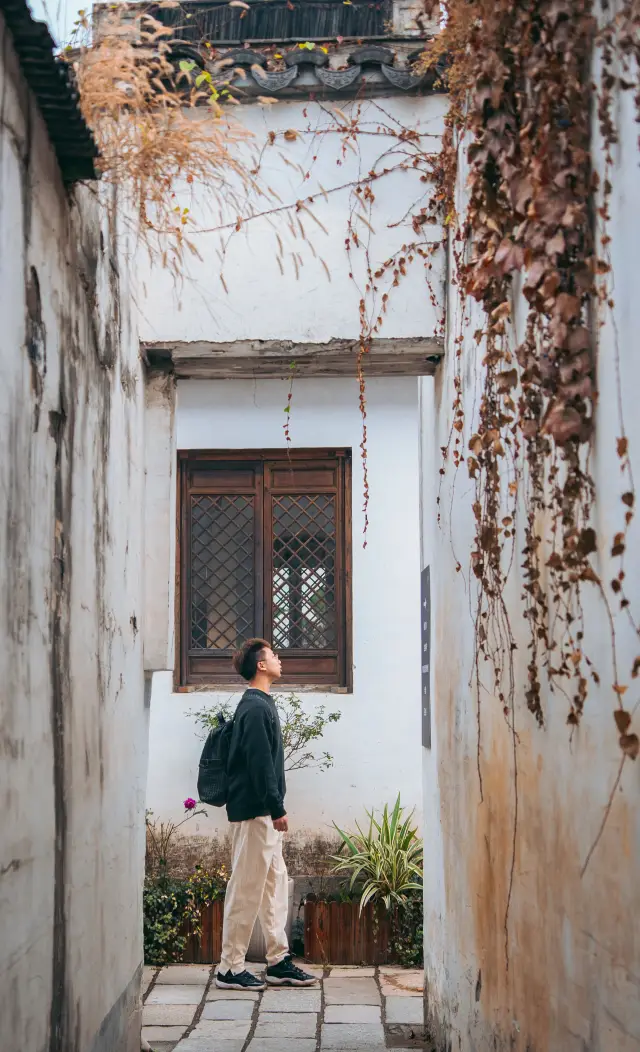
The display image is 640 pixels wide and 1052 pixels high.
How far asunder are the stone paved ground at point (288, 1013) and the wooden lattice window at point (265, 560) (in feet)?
7.18

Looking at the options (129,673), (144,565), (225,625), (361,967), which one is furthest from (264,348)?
(361,967)

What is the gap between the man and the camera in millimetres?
6516

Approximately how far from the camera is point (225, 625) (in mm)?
8359

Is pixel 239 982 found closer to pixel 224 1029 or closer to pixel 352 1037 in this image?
pixel 224 1029

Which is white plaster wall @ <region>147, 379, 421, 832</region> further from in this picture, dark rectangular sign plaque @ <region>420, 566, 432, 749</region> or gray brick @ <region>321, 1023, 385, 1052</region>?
gray brick @ <region>321, 1023, 385, 1052</region>

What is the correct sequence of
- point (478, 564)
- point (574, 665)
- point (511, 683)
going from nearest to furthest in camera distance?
1. point (574, 665)
2. point (511, 683)
3. point (478, 564)

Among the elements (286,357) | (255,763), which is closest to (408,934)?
(255,763)

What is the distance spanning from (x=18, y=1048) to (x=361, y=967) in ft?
14.5

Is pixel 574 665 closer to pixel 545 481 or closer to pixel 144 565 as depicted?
pixel 545 481

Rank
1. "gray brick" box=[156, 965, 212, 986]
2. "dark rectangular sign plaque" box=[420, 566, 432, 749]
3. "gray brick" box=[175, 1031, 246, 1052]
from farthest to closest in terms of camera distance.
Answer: "gray brick" box=[156, 965, 212, 986], "dark rectangular sign plaque" box=[420, 566, 432, 749], "gray brick" box=[175, 1031, 246, 1052]

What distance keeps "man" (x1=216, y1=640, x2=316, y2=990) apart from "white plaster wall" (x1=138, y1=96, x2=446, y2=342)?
99.6 inches

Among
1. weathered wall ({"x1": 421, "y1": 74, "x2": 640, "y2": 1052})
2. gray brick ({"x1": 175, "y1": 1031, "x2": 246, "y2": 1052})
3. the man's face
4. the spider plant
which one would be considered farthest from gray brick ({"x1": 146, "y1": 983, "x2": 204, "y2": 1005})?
the man's face

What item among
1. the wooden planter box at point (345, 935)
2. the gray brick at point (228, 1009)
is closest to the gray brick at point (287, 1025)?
the gray brick at point (228, 1009)

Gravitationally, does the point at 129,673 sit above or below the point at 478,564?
below
